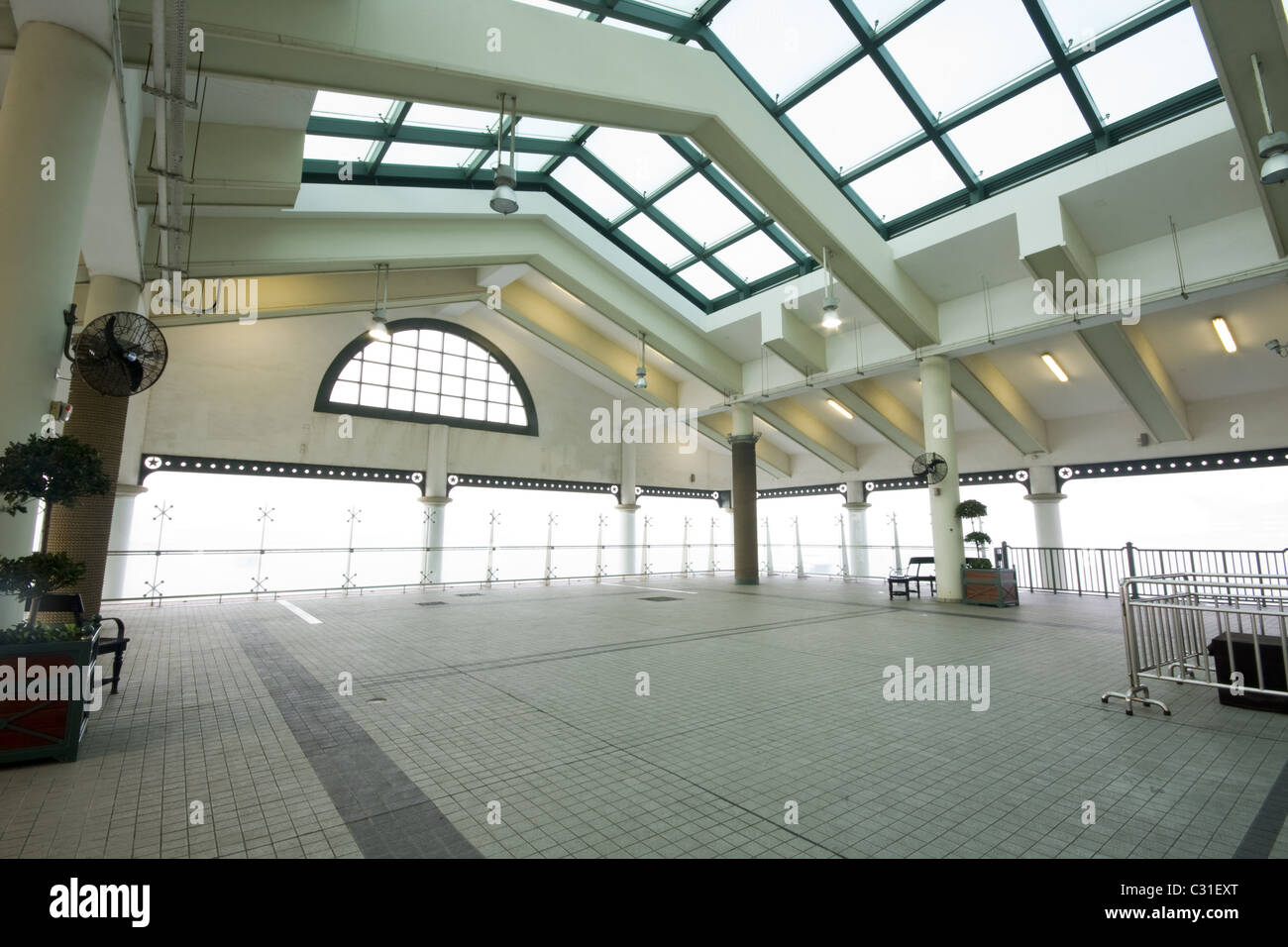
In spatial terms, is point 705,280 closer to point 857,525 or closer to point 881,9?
point 881,9

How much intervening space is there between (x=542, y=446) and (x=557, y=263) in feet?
21.7

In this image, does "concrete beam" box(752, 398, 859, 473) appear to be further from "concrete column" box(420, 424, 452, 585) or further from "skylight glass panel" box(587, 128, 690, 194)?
"concrete column" box(420, 424, 452, 585)

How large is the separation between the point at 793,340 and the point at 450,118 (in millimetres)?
8346

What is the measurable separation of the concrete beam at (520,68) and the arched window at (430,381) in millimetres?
9939

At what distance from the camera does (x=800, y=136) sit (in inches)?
391

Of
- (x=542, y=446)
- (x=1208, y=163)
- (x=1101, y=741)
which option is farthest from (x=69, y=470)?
(x=542, y=446)

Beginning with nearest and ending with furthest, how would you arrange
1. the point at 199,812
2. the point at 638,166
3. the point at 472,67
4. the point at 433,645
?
the point at 199,812 < the point at 472,67 < the point at 433,645 < the point at 638,166

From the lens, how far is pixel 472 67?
639 cm

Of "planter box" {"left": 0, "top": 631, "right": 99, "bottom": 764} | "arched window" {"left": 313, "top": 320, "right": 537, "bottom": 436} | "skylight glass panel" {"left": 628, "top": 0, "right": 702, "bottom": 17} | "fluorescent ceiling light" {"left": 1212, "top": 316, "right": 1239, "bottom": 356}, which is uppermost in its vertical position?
"skylight glass panel" {"left": 628, "top": 0, "right": 702, "bottom": 17}

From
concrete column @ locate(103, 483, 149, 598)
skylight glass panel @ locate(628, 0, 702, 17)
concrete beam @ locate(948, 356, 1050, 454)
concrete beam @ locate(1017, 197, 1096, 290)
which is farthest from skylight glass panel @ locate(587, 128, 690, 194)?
concrete column @ locate(103, 483, 149, 598)

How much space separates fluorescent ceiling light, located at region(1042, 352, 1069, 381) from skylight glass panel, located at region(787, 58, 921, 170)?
6423mm

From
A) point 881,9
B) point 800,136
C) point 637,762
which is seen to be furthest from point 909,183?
point 637,762

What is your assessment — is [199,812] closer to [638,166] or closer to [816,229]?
[816,229]

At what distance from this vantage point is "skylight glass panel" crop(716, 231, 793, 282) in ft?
41.1
